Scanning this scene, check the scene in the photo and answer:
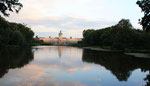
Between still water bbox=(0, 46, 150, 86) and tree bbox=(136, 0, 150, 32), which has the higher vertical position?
tree bbox=(136, 0, 150, 32)

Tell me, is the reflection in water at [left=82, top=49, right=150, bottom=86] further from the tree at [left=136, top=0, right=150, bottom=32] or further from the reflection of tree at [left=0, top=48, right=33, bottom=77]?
the reflection of tree at [left=0, top=48, right=33, bottom=77]

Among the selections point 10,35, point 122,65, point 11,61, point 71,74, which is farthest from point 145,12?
point 10,35

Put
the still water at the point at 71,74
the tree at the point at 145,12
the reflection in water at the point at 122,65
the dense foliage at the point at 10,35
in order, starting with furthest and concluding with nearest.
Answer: the dense foliage at the point at 10,35, the tree at the point at 145,12, the reflection in water at the point at 122,65, the still water at the point at 71,74

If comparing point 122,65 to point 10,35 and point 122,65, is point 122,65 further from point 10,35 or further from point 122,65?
point 10,35

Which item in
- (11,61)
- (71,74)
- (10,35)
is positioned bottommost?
(71,74)

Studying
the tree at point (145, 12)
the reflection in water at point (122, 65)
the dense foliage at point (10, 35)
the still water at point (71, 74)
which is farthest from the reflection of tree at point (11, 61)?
the dense foliage at point (10, 35)

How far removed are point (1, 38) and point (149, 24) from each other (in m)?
42.9

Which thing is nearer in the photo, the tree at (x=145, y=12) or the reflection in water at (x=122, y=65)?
the reflection in water at (x=122, y=65)

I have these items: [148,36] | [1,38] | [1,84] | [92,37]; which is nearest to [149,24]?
[1,84]

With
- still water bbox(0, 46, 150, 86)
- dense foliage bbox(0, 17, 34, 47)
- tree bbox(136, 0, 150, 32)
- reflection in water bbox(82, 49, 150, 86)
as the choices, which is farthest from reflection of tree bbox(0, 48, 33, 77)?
dense foliage bbox(0, 17, 34, 47)

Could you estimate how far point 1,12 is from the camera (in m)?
16.4

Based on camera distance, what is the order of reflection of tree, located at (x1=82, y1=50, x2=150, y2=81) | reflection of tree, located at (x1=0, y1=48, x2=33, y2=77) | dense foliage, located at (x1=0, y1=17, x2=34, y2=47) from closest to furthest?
reflection of tree, located at (x1=82, y1=50, x2=150, y2=81) < reflection of tree, located at (x1=0, y1=48, x2=33, y2=77) < dense foliage, located at (x1=0, y1=17, x2=34, y2=47)

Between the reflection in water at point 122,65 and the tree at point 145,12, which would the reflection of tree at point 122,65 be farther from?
the tree at point 145,12

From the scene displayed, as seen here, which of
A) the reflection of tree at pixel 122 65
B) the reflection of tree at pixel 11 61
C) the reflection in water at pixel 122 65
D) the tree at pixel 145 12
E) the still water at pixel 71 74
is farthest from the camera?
the tree at pixel 145 12
